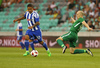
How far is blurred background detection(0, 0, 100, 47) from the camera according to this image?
78.4 ft

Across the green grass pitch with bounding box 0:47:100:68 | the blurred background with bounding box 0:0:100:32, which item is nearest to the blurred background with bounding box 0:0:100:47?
the blurred background with bounding box 0:0:100:32

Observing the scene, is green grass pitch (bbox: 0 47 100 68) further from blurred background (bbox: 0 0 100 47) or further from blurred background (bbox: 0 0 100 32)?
blurred background (bbox: 0 0 100 32)

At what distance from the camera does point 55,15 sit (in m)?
26.7

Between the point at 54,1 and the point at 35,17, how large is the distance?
16.2 meters

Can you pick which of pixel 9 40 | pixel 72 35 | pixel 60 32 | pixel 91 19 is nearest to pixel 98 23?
pixel 91 19

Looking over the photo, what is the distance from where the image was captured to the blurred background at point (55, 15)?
23.9m

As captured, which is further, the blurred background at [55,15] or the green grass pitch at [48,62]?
the blurred background at [55,15]

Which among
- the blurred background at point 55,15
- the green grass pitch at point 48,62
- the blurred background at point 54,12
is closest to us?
the green grass pitch at point 48,62

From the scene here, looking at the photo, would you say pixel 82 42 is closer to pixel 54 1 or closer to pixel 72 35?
pixel 54 1

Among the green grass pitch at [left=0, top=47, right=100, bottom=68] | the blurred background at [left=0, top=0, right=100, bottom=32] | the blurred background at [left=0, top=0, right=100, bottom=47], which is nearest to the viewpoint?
the green grass pitch at [left=0, top=47, right=100, bottom=68]

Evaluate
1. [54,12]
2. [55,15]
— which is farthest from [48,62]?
[54,12]

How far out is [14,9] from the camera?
29562 millimetres

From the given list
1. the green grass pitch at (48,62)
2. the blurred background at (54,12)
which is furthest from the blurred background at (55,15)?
the green grass pitch at (48,62)

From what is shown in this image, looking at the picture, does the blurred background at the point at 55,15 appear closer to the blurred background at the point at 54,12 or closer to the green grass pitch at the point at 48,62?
the blurred background at the point at 54,12
